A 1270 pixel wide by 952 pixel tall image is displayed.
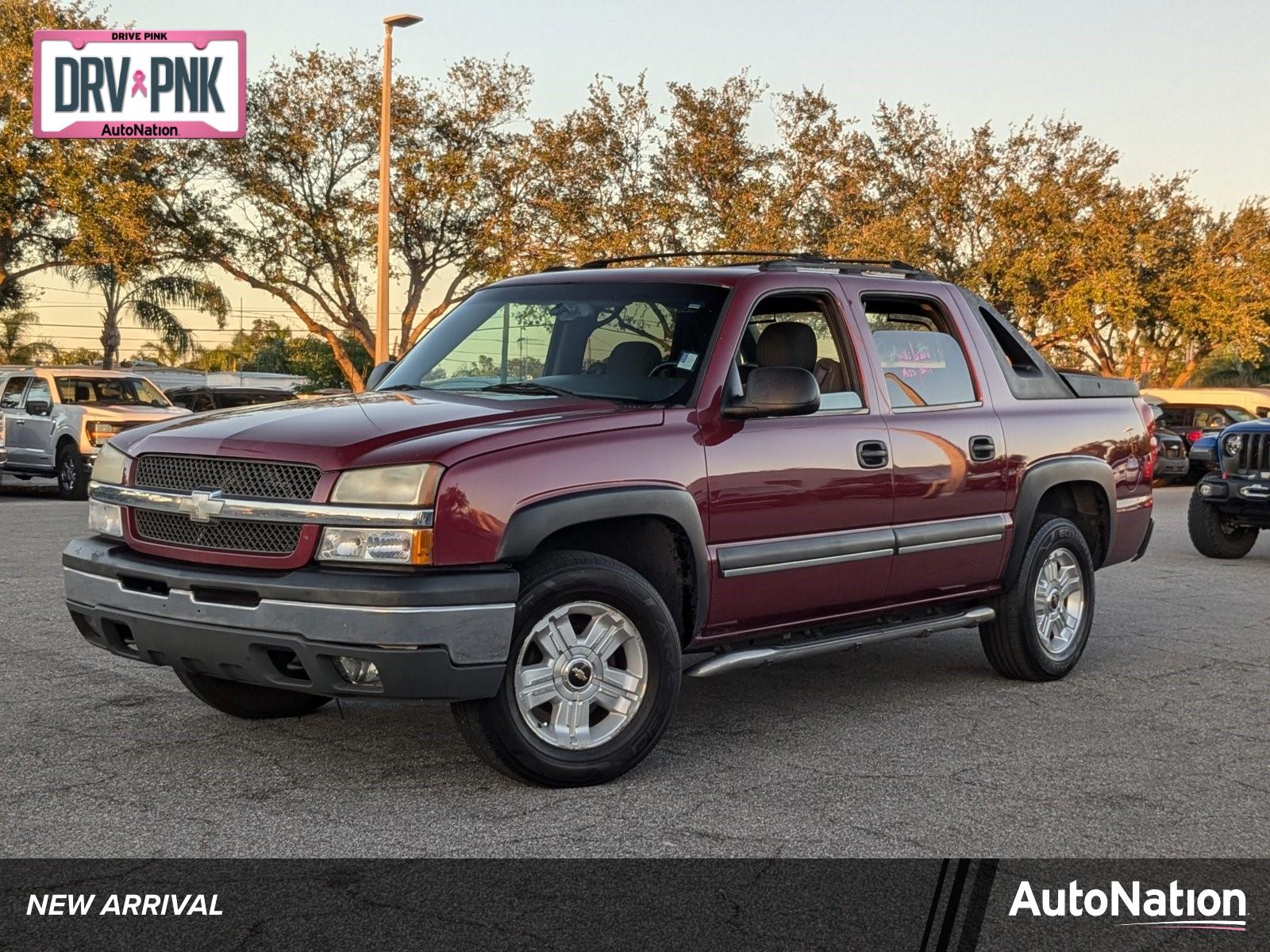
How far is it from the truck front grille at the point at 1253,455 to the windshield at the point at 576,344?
8933 millimetres

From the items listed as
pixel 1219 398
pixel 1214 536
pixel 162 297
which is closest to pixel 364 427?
pixel 1214 536

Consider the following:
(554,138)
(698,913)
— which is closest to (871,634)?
(698,913)

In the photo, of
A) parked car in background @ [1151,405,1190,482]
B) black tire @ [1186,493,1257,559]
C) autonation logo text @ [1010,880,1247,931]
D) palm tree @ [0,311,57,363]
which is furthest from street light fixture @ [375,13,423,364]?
palm tree @ [0,311,57,363]

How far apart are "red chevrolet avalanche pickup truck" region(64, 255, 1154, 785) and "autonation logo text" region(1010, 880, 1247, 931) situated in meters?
1.62

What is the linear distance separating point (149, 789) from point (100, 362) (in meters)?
58.7

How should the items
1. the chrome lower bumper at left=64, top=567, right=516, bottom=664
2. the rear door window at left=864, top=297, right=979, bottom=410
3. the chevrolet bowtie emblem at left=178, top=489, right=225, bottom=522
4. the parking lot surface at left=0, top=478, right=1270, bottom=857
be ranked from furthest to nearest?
the rear door window at left=864, top=297, right=979, bottom=410 < the chevrolet bowtie emblem at left=178, top=489, right=225, bottom=522 < the chrome lower bumper at left=64, top=567, right=516, bottom=664 < the parking lot surface at left=0, top=478, right=1270, bottom=857

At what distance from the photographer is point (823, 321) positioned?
6.43 metres

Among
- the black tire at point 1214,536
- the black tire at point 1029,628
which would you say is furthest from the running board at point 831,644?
the black tire at point 1214,536

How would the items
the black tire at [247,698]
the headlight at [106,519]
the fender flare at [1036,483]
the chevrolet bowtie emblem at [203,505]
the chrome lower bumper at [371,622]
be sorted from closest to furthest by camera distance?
the chrome lower bumper at [371,622] < the chevrolet bowtie emblem at [203,505] < the headlight at [106,519] < the black tire at [247,698] < the fender flare at [1036,483]

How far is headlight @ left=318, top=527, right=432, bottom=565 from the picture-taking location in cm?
479

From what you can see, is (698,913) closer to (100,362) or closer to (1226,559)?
(1226,559)

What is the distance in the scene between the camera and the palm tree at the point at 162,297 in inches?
1340

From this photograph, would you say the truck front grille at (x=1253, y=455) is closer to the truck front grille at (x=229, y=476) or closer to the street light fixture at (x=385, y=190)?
the truck front grille at (x=229, y=476)

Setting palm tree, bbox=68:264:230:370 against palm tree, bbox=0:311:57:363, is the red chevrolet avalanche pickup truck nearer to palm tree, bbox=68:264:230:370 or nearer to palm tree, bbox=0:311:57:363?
palm tree, bbox=68:264:230:370
